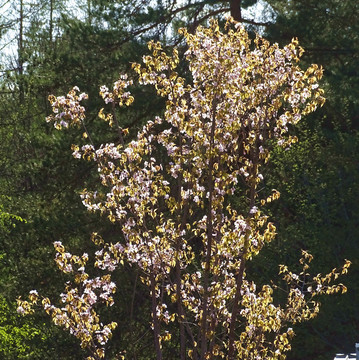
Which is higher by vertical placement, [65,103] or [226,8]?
[226,8]

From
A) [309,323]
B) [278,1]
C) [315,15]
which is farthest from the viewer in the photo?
[278,1]

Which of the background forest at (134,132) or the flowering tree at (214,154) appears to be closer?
the flowering tree at (214,154)

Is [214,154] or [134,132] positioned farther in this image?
[134,132]

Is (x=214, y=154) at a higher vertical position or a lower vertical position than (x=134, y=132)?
lower

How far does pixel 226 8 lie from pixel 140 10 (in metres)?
1.77

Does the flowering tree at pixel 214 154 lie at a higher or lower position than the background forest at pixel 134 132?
lower

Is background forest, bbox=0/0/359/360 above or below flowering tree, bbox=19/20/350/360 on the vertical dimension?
above

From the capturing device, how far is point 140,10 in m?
16.4

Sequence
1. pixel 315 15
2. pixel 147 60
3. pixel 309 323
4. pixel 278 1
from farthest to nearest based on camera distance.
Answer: pixel 278 1 → pixel 315 15 → pixel 309 323 → pixel 147 60

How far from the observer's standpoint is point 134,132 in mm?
16203

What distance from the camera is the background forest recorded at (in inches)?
541

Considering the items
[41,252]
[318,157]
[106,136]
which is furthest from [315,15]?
A: [41,252]

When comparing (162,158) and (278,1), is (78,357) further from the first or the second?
(278,1)

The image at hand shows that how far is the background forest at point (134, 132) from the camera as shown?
13750mm
